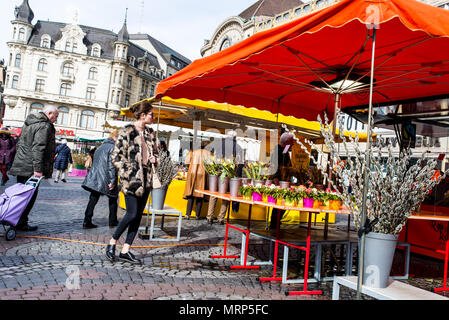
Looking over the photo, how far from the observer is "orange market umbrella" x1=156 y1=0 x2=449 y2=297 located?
282 cm

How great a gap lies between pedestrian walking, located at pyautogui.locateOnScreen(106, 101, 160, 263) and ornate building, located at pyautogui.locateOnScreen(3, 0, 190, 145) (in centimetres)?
5267

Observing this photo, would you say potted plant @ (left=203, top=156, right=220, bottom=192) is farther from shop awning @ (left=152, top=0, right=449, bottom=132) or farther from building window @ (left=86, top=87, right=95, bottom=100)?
building window @ (left=86, top=87, right=95, bottom=100)

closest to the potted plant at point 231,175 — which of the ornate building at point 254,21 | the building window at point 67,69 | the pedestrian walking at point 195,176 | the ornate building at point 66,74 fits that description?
the pedestrian walking at point 195,176

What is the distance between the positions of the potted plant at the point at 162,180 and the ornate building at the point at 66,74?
2008 inches

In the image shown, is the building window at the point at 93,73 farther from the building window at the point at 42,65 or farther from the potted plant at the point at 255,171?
the potted plant at the point at 255,171

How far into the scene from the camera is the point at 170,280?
156 inches

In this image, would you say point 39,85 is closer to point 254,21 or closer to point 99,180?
point 254,21

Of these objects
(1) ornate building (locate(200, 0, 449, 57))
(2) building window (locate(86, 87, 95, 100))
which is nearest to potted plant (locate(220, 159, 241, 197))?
(1) ornate building (locate(200, 0, 449, 57))

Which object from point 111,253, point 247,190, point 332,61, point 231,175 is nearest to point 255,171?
point 231,175

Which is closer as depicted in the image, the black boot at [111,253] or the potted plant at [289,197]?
the potted plant at [289,197]

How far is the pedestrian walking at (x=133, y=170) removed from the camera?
4.35 metres

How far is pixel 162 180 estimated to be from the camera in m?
6.32
